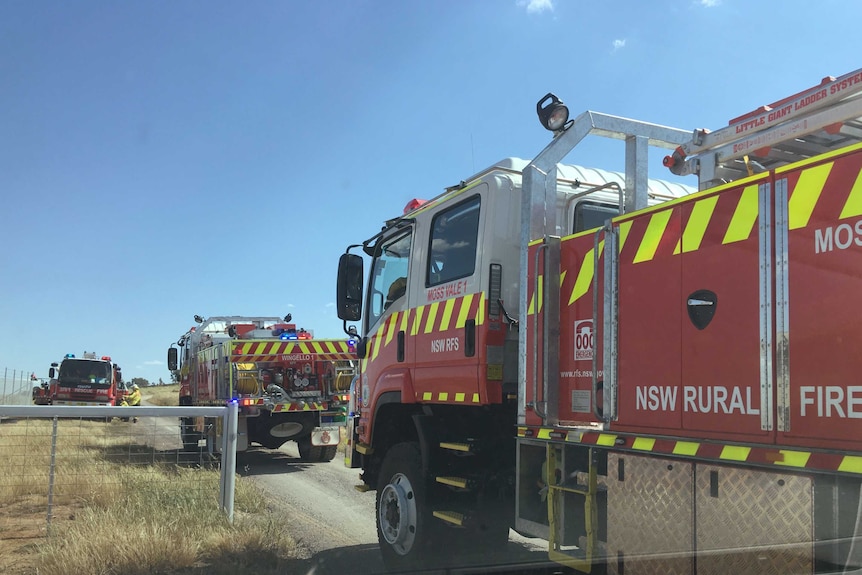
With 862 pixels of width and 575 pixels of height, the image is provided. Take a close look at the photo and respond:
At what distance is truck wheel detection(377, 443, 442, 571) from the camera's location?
17.0 feet

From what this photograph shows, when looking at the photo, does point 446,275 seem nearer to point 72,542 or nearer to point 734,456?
point 734,456

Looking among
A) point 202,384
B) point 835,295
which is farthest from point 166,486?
point 202,384

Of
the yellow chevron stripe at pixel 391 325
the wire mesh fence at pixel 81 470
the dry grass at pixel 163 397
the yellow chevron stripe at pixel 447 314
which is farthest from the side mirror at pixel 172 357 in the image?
the yellow chevron stripe at pixel 447 314

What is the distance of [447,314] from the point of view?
5.20 metres

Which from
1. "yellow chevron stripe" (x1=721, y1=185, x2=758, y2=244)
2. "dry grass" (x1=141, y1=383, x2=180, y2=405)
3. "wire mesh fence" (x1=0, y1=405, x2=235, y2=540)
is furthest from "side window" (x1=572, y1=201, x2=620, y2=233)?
"dry grass" (x1=141, y1=383, x2=180, y2=405)

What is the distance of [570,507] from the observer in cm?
382

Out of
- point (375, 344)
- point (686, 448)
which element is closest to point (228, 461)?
point (375, 344)

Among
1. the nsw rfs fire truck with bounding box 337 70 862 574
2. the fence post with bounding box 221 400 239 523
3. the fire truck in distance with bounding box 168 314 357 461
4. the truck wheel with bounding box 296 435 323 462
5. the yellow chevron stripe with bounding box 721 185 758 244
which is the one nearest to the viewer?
the nsw rfs fire truck with bounding box 337 70 862 574

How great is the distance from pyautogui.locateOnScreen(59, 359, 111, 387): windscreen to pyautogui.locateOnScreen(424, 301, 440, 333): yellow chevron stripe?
2512 cm

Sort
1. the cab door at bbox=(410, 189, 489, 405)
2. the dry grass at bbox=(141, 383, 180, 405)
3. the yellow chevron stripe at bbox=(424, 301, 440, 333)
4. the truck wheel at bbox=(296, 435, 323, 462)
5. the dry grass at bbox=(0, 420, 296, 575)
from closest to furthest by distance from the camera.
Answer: the cab door at bbox=(410, 189, 489, 405), the dry grass at bbox=(0, 420, 296, 575), the yellow chevron stripe at bbox=(424, 301, 440, 333), the truck wheel at bbox=(296, 435, 323, 462), the dry grass at bbox=(141, 383, 180, 405)

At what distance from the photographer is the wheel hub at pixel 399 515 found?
5.33m

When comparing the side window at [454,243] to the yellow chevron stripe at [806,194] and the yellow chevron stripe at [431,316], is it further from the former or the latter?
the yellow chevron stripe at [806,194]

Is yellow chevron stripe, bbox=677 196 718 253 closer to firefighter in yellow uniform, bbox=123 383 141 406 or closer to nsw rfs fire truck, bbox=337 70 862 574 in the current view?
nsw rfs fire truck, bbox=337 70 862 574

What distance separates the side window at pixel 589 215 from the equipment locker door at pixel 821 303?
2116 millimetres
